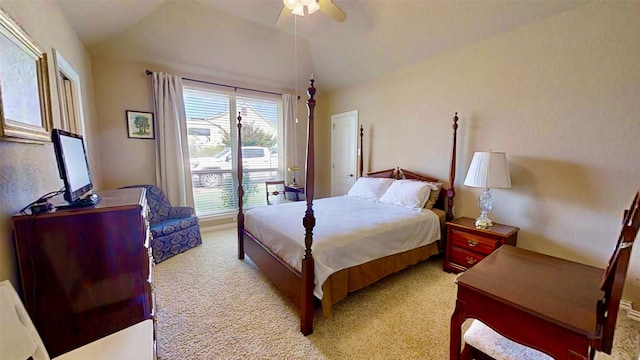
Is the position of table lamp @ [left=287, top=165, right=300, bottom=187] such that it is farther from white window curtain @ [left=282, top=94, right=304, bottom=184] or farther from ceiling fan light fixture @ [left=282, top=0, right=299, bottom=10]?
ceiling fan light fixture @ [left=282, top=0, right=299, bottom=10]

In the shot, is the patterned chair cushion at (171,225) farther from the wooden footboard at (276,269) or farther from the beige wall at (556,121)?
the beige wall at (556,121)

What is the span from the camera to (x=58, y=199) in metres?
1.50

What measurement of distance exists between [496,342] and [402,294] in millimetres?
1139

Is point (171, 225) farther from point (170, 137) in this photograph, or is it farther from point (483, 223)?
point (483, 223)

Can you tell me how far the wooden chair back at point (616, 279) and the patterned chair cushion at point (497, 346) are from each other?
28cm

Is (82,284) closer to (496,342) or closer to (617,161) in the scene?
(496,342)

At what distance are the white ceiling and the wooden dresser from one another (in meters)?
2.11

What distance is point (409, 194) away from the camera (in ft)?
10.2

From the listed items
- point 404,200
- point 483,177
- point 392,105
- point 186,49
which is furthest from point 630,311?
point 186,49

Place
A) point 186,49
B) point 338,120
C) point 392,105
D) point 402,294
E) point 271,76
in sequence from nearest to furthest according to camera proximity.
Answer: point 402,294, point 186,49, point 392,105, point 271,76, point 338,120

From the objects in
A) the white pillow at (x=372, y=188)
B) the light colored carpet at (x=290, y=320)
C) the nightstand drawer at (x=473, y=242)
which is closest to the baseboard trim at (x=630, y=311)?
the light colored carpet at (x=290, y=320)

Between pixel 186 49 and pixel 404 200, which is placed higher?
pixel 186 49

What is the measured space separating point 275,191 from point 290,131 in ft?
3.95

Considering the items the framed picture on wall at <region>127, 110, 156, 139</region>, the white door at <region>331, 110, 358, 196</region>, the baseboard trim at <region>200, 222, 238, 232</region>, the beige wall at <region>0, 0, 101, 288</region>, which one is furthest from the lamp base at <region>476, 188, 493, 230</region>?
the framed picture on wall at <region>127, 110, 156, 139</region>
